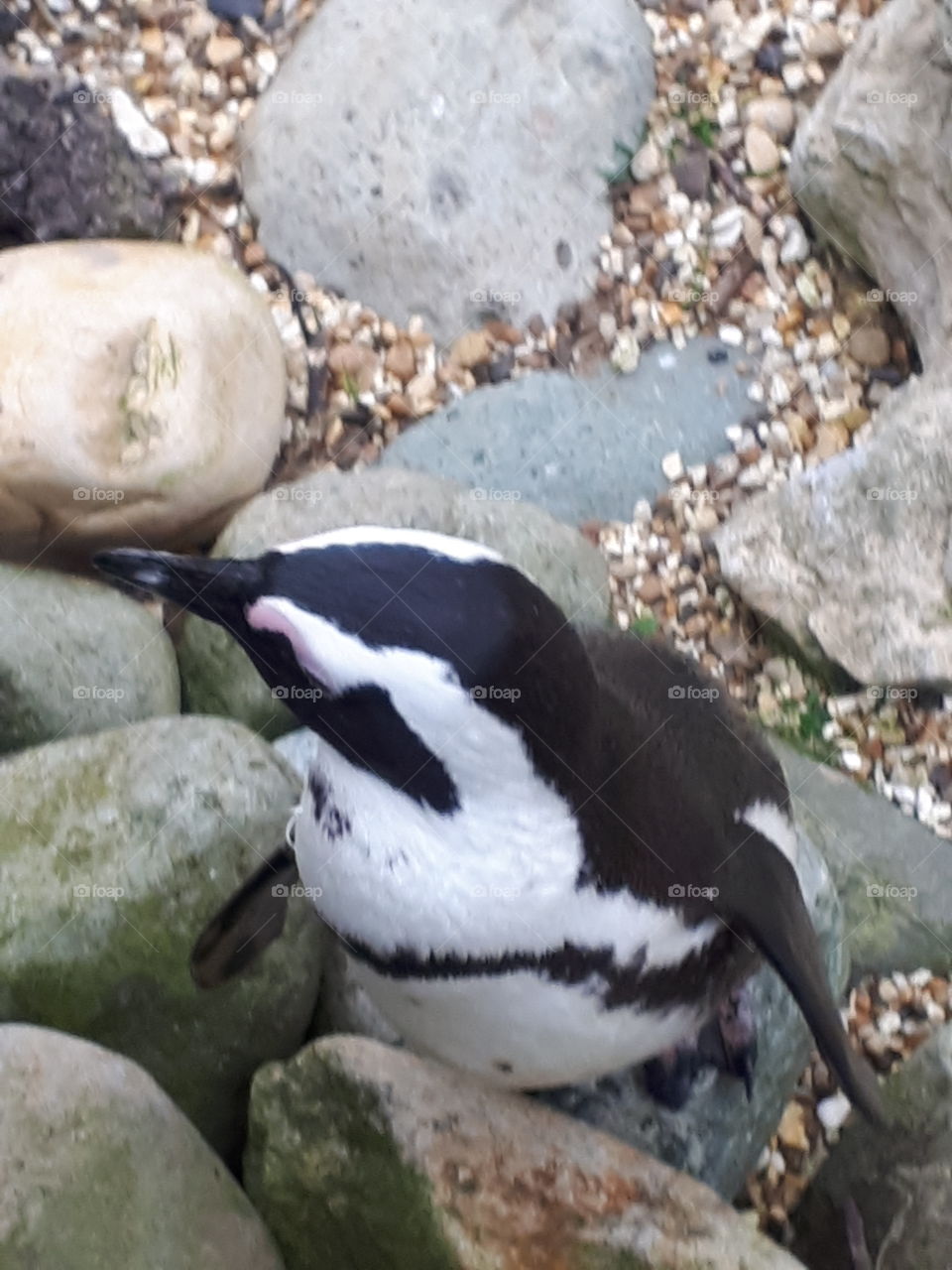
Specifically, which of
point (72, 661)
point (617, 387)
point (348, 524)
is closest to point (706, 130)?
point (617, 387)

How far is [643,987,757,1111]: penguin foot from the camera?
1506 millimetres

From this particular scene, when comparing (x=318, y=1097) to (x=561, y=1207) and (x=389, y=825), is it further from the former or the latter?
(x=389, y=825)

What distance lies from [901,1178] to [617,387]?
133 cm

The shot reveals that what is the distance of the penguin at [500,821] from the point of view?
36.1 inches

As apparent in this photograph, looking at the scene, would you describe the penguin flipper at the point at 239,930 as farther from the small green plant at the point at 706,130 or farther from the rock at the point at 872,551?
the small green plant at the point at 706,130

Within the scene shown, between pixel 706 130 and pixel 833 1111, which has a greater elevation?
pixel 706 130

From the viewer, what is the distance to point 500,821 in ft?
3.40

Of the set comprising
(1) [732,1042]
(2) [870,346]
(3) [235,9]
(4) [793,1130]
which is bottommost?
(4) [793,1130]

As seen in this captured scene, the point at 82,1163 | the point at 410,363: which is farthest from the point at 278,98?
the point at 82,1163

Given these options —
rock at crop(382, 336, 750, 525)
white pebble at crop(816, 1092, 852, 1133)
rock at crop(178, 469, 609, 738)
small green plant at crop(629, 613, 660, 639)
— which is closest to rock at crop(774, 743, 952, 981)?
white pebble at crop(816, 1092, 852, 1133)

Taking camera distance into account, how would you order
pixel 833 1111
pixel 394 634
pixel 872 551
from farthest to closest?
pixel 872 551, pixel 833 1111, pixel 394 634

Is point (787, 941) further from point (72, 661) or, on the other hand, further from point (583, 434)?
point (583, 434)

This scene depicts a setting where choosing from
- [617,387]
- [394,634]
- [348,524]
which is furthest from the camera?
[617,387]

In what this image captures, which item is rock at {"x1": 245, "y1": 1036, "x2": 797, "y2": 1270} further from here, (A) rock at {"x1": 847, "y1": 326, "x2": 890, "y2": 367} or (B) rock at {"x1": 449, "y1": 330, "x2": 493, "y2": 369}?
(A) rock at {"x1": 847, "y1": 326, "x2": 890, "y2": 367}
